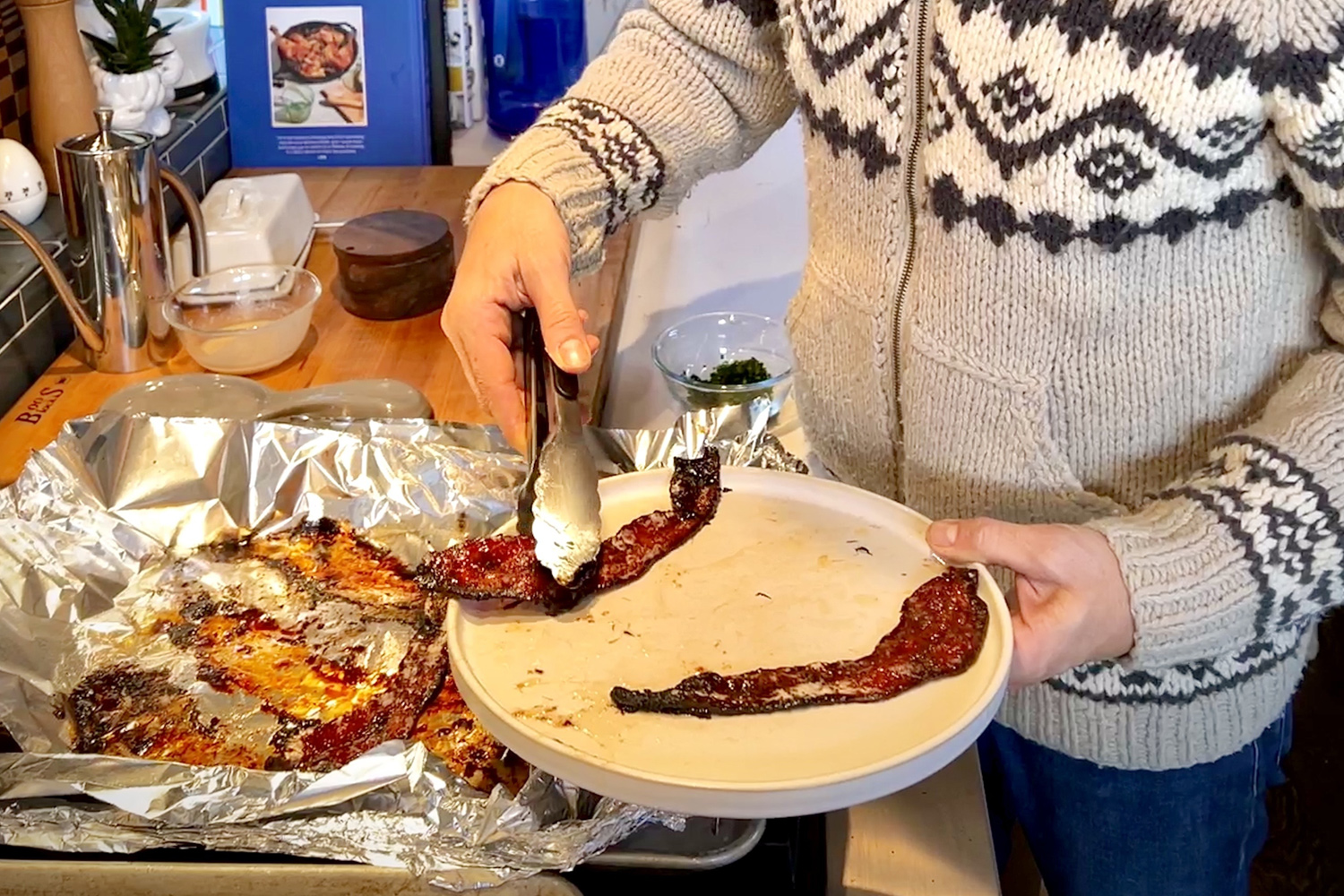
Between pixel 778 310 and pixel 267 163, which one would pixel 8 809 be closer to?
pixel 778 310

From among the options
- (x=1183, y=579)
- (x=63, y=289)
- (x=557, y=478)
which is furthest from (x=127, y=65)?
(x=1183, y=579)

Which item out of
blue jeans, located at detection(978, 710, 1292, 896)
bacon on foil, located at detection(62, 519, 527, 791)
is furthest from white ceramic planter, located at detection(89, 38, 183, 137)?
blue jeans, located at detection(978, 710, 1292, 896)

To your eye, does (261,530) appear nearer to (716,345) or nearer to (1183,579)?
(716,345)

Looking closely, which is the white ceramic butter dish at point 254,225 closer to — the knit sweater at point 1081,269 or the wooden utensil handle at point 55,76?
the wooden utensil handle at point 55,76

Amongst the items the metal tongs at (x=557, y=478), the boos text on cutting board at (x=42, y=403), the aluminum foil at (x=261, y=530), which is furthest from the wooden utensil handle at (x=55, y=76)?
the metal tongs at (x=557, y=478)

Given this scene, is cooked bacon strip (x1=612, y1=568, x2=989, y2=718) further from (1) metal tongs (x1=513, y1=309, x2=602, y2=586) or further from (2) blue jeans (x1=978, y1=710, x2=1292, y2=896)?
(2) blue jeans (x1=978, y1=710, x2=1292, y2=896)

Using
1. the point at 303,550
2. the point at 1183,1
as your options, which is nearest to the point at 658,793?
the point at 1183,1
